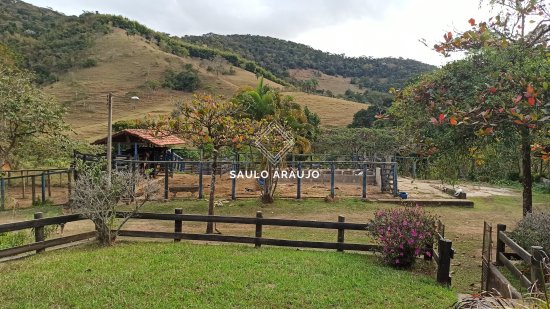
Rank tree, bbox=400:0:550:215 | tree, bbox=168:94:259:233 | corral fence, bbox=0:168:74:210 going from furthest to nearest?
1. corral fence, bbox=0:168:74:210
2. tree, bbox=168:94:259:233
3. tree, bbox=400:0:550:215

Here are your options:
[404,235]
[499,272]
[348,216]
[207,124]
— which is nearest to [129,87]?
[348,216]

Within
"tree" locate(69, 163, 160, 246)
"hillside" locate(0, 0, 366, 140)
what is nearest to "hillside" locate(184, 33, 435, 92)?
"hillside" locate(0, 0, 366, 140)

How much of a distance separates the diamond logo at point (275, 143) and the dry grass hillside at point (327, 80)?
2490 inches

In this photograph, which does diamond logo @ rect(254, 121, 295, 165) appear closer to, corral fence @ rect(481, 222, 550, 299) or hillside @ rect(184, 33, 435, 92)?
corral fence @ rect(481, 222, 550, 299)

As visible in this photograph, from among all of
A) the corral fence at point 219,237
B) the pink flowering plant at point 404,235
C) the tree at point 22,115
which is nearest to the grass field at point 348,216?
the pink flowering plant at point 404,235

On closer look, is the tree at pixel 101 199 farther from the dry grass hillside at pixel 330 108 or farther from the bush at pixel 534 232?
the dry grass hillside at pixel 330 108

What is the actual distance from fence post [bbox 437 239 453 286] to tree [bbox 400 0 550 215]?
5.12ft

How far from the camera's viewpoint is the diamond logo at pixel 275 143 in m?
14.5

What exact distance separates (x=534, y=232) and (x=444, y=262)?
1605 millimetres

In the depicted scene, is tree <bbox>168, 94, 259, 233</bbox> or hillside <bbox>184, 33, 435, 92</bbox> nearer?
tree <bbox>168, 94, 259, 233</bbox>

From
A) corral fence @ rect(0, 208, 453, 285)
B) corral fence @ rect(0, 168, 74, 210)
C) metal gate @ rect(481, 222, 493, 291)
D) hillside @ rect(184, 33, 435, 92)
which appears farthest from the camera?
hillside @ rect(184, 33, 435, 92)

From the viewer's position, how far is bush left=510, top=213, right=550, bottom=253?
19.8 ft

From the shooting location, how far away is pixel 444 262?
5.78 meters

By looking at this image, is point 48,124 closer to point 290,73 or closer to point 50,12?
point 290,73
